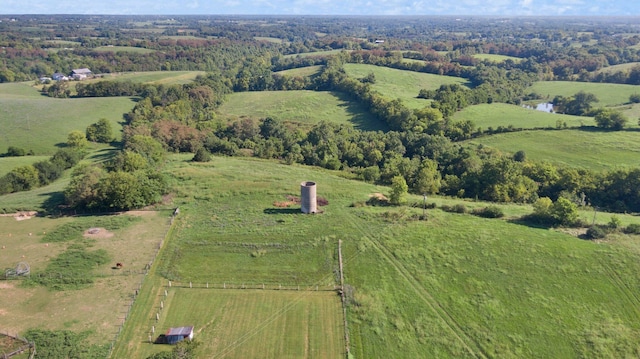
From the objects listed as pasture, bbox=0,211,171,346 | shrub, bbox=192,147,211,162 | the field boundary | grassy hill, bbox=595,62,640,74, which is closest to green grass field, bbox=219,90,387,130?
shrub, bbox=192,147,211,162

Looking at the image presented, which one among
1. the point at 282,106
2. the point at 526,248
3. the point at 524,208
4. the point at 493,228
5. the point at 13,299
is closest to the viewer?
the point at 13,299

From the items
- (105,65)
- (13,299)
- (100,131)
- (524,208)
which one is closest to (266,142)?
(100,131)

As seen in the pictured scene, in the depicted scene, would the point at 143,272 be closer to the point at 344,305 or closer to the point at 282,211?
the point at 282,211

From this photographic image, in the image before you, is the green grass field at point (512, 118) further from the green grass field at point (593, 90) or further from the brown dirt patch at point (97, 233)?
the brown dirt patch at point (97, 233)

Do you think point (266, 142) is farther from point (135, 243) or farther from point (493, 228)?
point (493, 228)

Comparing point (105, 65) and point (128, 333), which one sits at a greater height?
point (105, 65)

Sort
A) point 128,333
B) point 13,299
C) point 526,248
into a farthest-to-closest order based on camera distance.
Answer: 1. point 526,248
2. point 13,299
3. point 128,333
